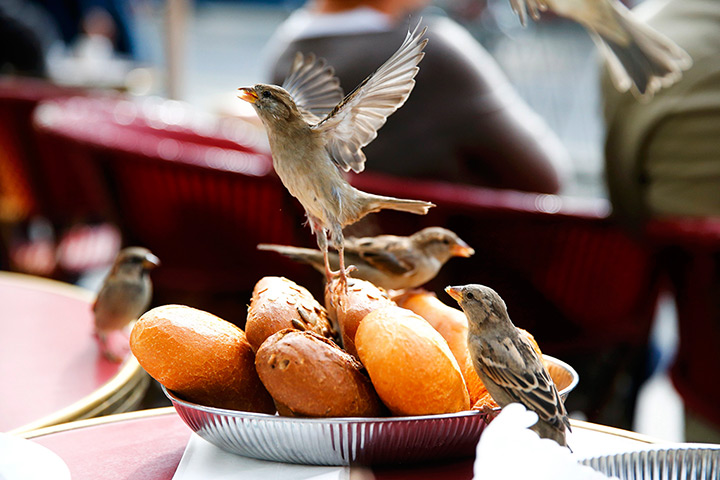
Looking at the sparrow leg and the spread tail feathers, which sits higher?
the spread tail feathers

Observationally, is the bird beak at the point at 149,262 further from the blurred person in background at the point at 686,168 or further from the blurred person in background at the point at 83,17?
the blurred person in background at the point at 83,17

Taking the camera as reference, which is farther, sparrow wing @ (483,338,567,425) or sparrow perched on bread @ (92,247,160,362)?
sparrow perched on bread @ (92,247,160,362)

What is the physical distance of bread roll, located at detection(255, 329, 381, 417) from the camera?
23.9 inches

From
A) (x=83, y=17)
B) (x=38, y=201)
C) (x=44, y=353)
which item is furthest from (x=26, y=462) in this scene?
(x=83, y=17)

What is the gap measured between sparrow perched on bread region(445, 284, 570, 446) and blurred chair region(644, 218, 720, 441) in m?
1.01

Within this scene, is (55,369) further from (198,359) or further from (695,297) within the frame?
(695,297)

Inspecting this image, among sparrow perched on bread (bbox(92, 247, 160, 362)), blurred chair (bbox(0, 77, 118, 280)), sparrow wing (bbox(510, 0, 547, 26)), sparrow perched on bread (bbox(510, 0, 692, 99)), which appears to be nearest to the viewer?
sparrow wing (bbox(510, 0, 547, 26))

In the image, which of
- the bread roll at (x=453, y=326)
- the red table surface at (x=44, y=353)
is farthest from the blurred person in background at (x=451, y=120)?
the bread roll at (x=453, y=326)

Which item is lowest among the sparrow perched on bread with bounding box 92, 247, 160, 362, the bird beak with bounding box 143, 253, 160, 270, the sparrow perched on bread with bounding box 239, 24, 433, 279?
the sparrow perched on bread with bounding box 92, 247, 160, 362

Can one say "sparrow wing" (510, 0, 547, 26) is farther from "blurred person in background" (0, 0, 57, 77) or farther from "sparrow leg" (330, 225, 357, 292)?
"blurred person in background" (0, 0, 57, 77)

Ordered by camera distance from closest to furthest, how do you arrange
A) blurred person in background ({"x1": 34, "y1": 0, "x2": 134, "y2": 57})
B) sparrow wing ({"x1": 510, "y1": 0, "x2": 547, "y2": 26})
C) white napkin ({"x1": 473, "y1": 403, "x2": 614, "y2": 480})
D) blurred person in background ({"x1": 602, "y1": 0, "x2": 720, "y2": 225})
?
white napkin ({"x1": 473, "y1": 403, "x2": 614, "y2": 480}) → sparrow wing ({"x1": 510, "y1": 0, "x2": 547, "y2": 26}) → blurred person in background ({"x1": 602, "y1": 0, "x2": 720, "y2": 225}) → blurred person in background ({"x1": 34, "y1": 0, "x2": 134, "y2": 57})

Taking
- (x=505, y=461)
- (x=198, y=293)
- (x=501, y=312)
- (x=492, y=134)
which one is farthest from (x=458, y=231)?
(x=505, y=461)

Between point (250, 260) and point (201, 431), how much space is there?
4.76 feet

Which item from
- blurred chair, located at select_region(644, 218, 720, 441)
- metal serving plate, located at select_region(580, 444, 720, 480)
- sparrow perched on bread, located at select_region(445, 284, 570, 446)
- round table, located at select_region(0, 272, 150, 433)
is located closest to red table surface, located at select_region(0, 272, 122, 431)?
round table, located at select_region(0, 272, 150, 433)
